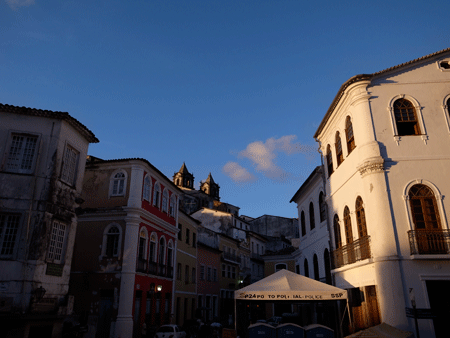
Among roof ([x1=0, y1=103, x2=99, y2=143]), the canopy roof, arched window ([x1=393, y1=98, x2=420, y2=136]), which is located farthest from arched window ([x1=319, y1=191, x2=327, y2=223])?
roof ([x1=0, y1=103, x2=99, y2=143])

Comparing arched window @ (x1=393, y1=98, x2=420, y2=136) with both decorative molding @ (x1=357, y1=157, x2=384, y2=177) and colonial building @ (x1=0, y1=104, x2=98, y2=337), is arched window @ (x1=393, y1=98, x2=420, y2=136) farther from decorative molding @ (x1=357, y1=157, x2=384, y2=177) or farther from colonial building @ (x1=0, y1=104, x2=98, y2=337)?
colonial building @ (x1=0, y1=104, x2=98, y2=337)

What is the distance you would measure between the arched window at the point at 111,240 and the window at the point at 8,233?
750cm

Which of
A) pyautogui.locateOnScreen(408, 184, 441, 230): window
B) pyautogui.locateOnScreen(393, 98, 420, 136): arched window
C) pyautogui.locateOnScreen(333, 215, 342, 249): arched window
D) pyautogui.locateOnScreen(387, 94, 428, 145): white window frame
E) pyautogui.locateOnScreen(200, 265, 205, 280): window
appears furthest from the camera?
pyautogui.locateOnScreen(200, 265, 205, 280): window

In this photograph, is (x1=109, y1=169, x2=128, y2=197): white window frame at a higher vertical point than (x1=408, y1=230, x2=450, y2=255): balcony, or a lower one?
higher

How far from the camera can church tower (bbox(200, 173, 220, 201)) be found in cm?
9138

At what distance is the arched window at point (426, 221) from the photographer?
39.0ft

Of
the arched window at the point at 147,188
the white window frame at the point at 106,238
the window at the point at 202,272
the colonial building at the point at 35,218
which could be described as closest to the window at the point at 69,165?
the colonial building at the point at 35,218

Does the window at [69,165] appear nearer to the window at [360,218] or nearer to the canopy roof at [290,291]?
the canopy roof at [290,291]

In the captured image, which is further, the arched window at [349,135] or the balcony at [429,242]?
the arched window at [349,135]

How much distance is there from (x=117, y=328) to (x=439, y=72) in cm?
1936

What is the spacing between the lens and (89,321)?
18969mm

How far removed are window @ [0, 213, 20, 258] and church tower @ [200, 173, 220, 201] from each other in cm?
7659

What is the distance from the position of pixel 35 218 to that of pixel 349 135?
43.7ft

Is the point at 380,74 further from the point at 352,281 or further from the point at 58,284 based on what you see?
the point at 58,284
